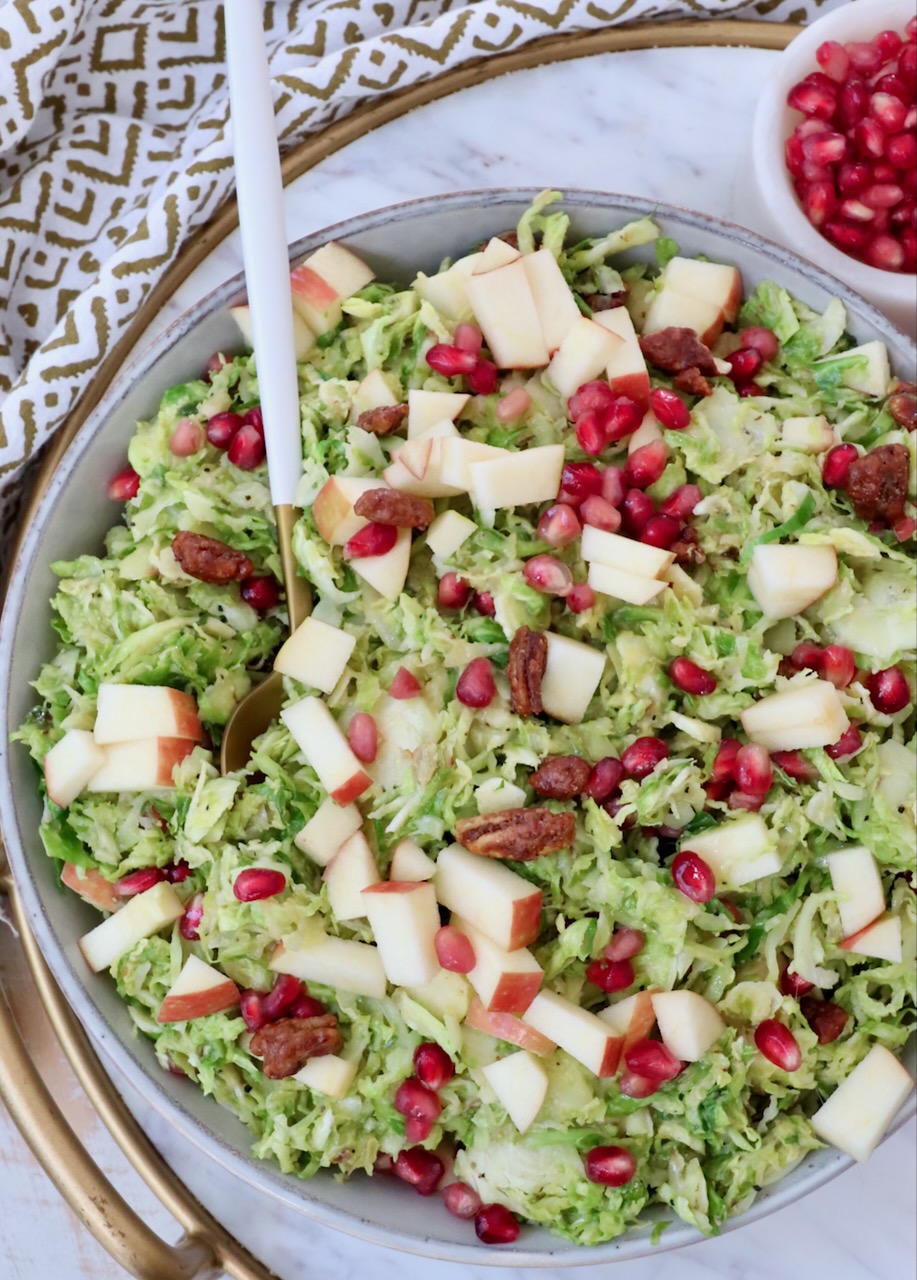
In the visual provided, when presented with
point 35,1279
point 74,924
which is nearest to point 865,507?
point 74,924

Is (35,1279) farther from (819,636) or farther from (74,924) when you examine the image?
(819,636)

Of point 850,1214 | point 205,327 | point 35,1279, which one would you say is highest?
point 205,327

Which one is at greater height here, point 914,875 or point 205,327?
point 205,327

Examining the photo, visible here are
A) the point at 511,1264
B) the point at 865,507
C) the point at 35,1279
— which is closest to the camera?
the point at 511,1264

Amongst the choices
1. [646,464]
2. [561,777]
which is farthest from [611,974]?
[646,464]

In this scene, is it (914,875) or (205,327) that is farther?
(205,327)

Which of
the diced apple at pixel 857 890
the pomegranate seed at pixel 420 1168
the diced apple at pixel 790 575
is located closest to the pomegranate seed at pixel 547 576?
the diced apple at pixel 790 575

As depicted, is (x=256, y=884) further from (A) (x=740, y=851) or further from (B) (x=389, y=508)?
(A) (x=740, y=851)
